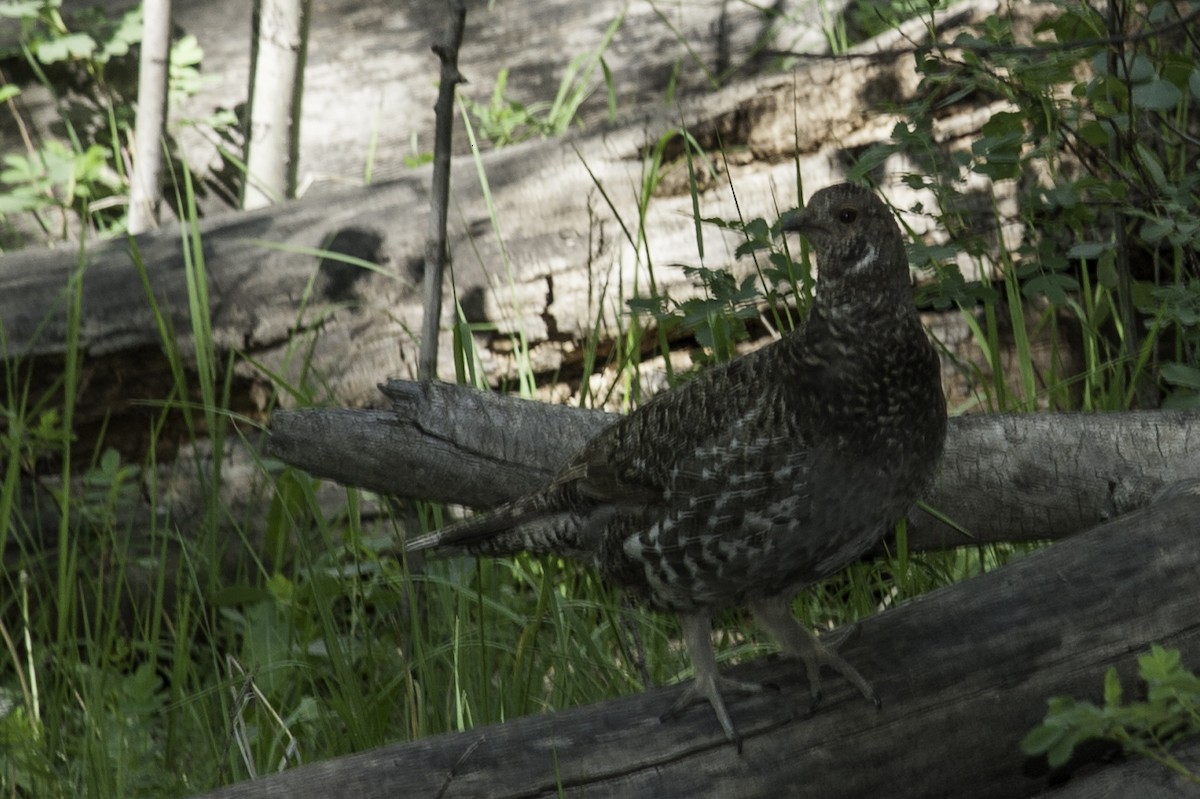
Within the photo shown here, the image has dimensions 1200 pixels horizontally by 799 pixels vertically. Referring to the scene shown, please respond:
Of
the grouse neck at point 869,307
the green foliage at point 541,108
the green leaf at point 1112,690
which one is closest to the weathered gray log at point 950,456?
the grouse neck at point 869,307

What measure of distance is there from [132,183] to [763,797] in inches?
178

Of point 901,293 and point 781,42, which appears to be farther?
point 781,42

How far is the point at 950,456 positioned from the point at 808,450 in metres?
0.79

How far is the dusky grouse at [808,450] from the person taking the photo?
8.17 feet

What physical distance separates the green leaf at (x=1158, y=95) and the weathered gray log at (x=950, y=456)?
2.48ft

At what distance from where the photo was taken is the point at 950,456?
3145 millimetres

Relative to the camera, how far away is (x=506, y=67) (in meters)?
6.42

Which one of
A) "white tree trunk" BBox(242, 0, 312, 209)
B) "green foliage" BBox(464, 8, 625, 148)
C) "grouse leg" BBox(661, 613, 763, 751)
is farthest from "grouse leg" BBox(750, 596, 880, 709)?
"white tree trunk" BBox(242, 0, 312, 209)

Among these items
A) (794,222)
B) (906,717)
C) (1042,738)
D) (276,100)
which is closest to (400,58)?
(276,100)

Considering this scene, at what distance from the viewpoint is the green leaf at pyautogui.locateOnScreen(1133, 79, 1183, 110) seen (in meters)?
2.81

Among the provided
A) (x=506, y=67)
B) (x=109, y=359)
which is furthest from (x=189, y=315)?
(x=506, y=67)

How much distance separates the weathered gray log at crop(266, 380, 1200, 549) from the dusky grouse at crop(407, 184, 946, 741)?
21.6 inches

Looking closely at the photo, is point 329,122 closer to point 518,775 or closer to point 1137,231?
point 1137,231

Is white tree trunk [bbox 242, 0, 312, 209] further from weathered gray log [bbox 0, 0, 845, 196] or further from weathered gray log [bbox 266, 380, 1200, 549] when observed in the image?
weathered gray log [bbox 266, 380, 1200, 549]
